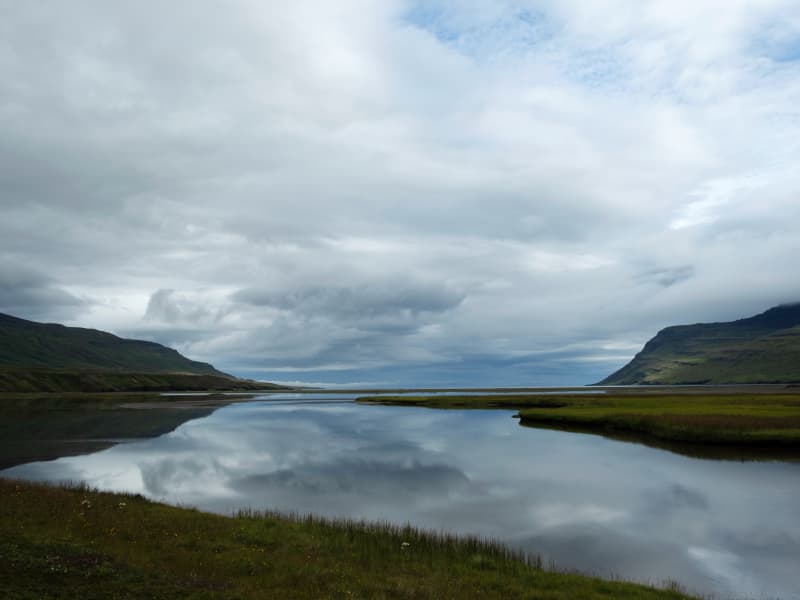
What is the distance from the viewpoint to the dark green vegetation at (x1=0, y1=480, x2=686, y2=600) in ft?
54.5

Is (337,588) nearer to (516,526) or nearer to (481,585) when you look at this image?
(481,585)

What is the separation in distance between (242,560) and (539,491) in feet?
83.3

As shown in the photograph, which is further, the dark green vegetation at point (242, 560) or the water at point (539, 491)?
the water at point (539, 491)

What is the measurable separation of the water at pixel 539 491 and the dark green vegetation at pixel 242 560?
4.82m

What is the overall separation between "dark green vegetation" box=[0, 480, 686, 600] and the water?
4.82 meters

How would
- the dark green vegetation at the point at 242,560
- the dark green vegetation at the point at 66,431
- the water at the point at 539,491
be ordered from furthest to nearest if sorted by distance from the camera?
1. the dark green vegetation at the point at 66,431
2. the water at the point at 539,491
3. the dark green vegetation at the point at 242,560

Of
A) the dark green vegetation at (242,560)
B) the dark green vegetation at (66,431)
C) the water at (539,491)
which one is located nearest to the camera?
the dark green vegetation at (242,560)

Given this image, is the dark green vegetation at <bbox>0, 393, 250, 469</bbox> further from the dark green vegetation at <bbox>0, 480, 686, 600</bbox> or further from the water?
the dark green vegetation at <bbox>0, 480, 686, 600</bbox>

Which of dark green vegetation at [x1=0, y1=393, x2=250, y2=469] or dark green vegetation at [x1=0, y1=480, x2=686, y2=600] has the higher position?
dark green vegetation at [x1=0, y1=480, x2=686, y2=600]

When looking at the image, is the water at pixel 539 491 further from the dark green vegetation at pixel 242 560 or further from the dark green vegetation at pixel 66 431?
the dark green vegetation at pixel 66 431

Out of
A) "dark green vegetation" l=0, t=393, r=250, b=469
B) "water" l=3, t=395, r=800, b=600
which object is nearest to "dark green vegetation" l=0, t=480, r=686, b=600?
"water" l=3, t=395, r=800, b=600

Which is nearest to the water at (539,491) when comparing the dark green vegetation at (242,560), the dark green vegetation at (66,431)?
the dark green vegetation at (242,560)

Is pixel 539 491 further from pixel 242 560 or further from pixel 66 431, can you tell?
pixel 66 431

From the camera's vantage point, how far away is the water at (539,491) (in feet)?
78.9
